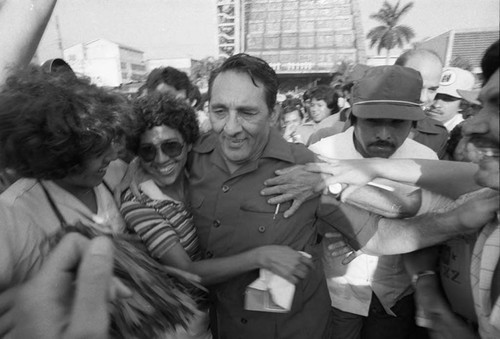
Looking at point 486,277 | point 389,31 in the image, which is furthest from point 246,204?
point 389,31

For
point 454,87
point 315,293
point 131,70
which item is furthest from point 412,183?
point 131,70

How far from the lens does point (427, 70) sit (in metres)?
3.56

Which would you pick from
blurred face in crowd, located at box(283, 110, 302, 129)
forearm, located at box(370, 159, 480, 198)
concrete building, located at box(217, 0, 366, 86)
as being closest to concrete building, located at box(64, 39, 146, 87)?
concrete building, located at box(217, 0, 366, 86)

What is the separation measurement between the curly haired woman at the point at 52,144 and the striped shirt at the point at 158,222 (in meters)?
0.16

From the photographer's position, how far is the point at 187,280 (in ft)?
4.60

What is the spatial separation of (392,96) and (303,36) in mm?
52146

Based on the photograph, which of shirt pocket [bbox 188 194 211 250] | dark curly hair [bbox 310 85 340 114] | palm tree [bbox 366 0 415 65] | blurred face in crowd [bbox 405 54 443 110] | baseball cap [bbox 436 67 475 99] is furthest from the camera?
palm tree [bbox 366 0 415 65]

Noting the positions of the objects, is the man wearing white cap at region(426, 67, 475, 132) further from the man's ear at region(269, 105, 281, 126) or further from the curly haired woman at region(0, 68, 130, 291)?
the curly haired woman at region(0, 68, 130, 291)

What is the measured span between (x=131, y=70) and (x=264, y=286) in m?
66.1

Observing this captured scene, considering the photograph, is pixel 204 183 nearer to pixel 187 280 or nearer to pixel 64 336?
pixel 187 280

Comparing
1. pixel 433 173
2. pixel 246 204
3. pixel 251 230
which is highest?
pixel 433 173

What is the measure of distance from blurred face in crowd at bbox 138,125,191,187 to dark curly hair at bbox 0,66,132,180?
0.31 m

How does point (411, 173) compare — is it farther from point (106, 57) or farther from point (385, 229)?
point (106, 57)

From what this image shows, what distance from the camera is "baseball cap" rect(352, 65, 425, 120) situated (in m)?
2.13
